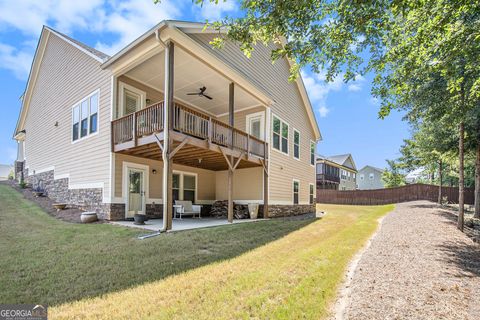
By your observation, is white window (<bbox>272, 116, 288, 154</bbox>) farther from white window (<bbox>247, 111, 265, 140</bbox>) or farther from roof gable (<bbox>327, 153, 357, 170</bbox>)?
roof gable (<bbox>327, 153, 357, 170</bbox>)

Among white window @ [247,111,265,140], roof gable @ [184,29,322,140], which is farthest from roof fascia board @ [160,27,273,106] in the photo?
white window @ [247,111,265,140]

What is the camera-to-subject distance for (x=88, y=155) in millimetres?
10805

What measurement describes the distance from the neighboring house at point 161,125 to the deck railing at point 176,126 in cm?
4

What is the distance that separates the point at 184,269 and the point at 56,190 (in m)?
11.3

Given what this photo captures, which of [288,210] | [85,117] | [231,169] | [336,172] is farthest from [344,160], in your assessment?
[85,117]

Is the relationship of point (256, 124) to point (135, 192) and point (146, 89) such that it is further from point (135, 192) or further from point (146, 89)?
point (135, 192)

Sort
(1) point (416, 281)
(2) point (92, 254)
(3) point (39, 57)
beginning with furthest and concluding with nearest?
(3) point (39, 57), (2) point (92, 254), (1) point (416, 281)

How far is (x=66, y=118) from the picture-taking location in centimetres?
Result: 1273

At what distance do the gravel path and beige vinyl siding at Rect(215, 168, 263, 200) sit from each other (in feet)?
21.5

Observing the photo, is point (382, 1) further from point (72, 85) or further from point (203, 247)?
point (72, 85)

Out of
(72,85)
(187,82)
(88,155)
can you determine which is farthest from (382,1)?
(72,85)

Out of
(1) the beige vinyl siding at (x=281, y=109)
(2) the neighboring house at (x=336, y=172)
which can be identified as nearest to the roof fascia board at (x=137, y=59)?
(1) the beige vinyl siding at (x=281, y=109)

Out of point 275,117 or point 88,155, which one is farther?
point 275,117

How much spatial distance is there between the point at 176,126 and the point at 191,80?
3.56 m
